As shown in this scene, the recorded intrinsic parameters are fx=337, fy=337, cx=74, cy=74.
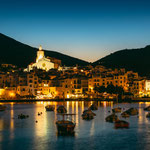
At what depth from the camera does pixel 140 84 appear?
118 meters

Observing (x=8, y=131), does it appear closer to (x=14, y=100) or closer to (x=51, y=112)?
(x=51, y=112)

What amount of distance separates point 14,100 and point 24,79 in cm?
874

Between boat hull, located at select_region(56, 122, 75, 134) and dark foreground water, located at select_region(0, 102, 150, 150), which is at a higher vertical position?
boat hull, located at select_region(56, 122, 75, 134)

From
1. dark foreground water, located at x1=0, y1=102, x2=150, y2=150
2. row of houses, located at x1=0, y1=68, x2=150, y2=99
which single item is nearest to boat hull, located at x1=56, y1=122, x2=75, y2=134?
dark foreground water, located at x1=0, y1=102, x2=150, y2=150

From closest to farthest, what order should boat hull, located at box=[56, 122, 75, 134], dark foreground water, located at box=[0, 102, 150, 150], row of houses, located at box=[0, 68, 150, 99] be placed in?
1. dark foreground water, located at box=[0, 102, 150, 150]
2. boat hull, located at box=[56, 122, 75, 134]
3. row of houses, located at box=[0, 68, 150, 99]

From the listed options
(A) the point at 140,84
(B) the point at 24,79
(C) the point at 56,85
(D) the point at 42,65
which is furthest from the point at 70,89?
(D) the point at 42,65

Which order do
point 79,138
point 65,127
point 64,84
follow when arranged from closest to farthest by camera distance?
point 79,138 < point 65,127 < point 64,84

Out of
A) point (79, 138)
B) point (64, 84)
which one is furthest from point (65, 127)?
point (64, 84)

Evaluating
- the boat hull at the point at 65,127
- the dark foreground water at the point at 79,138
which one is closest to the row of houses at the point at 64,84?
the dark foreground water at the point at 79,138

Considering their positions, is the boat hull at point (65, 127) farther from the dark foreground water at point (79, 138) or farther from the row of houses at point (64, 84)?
the row of houses at point (64, 84)

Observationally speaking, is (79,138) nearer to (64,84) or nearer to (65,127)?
(65,127)

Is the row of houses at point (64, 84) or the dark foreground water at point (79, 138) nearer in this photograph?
the dark foreground water at point (79, 138)

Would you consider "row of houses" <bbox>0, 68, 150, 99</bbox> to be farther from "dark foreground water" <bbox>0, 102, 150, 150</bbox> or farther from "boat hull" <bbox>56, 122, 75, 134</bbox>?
"boat hull" <bbox>56, 122, 75, 134</bbox>

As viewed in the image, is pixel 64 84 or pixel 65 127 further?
pixel 64 84
